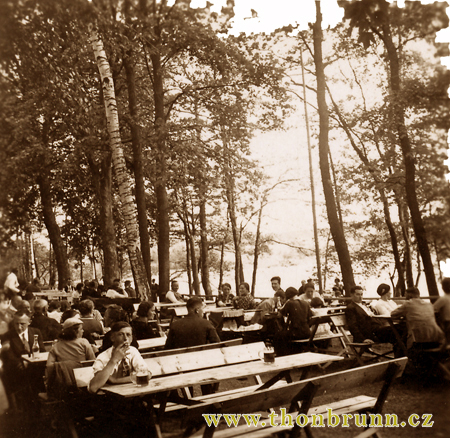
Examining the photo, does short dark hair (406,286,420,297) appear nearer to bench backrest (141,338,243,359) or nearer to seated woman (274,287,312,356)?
seated woman (274,287,312,356)

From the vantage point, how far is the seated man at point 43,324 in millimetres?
8336

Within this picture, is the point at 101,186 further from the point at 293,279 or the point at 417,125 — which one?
the point at 293,279

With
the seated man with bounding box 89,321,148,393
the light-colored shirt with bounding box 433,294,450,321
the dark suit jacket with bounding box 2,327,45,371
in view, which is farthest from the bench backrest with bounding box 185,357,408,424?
the dark suit jacket with bounding box 2,327,45,371

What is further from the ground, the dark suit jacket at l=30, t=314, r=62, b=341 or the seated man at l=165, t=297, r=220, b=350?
the dark suit jacket at l=30, t=314, r=62, b=341

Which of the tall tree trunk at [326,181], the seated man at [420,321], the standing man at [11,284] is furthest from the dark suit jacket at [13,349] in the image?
the tall tree trunk at [326,181]

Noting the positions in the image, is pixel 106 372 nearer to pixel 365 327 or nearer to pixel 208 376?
pixel 208 376

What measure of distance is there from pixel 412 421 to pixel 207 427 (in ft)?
7.46

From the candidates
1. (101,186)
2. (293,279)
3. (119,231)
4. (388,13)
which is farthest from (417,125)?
(293,279)

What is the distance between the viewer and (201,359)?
599cm

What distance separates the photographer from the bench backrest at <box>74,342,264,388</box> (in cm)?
527

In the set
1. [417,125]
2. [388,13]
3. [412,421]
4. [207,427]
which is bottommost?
[412,421]

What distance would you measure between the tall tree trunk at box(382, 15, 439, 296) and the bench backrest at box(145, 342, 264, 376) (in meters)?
2.38

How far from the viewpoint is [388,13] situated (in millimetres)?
4605

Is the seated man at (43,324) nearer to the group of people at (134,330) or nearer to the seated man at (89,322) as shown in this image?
the group of people at (134,330)
